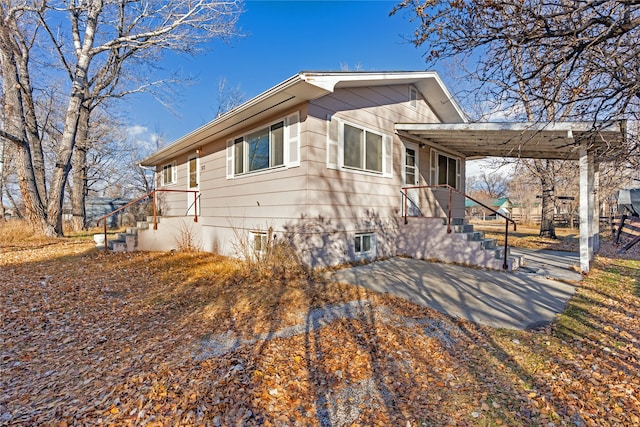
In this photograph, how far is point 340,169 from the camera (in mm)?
6895

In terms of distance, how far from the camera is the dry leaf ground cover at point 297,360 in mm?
2258

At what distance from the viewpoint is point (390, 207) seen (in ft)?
26.9

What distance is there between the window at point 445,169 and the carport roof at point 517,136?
388 mm

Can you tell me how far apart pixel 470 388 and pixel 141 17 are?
1657cm

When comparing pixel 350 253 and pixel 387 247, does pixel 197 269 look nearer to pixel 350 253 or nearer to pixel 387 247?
pixel 350 253

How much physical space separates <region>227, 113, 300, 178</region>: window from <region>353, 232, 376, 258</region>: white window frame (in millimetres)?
2438

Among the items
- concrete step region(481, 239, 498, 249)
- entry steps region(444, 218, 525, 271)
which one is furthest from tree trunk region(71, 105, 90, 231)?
concrete step region(481, 239, 498, 249)

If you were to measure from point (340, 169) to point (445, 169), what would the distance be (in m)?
5.33

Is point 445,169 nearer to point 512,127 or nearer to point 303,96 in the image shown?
point 512,127

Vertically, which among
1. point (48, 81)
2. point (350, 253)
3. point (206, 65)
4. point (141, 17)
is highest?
point (141, 17)

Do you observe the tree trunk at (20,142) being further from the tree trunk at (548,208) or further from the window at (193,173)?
the tree trunk at (548,208)

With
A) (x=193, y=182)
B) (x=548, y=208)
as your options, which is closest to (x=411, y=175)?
(x=193, y=182)

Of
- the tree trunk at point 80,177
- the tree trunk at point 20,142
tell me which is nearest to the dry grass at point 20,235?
the tree trunk at point 20,142

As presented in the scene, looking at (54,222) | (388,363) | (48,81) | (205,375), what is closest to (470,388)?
(388,363)
